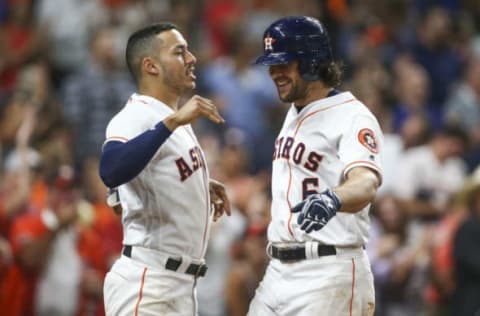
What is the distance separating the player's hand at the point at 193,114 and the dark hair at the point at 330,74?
66 cm

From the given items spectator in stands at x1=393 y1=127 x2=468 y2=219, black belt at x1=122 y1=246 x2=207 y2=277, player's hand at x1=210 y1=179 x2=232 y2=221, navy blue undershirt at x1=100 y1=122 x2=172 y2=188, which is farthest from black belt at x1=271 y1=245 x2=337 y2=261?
spectator in stands at x1=393 y1=127 x2=468 y2=219

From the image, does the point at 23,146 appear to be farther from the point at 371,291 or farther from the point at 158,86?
the point at 371,291

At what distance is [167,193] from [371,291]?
1.14 m

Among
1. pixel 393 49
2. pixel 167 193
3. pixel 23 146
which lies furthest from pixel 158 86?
pixel 393 49

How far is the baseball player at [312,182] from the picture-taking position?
5535 millimetres

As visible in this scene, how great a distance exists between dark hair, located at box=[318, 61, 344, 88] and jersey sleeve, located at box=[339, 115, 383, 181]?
360 mm

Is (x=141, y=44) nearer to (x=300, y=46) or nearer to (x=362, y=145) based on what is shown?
(x=300, y=46)

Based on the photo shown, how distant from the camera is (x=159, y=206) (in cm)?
572

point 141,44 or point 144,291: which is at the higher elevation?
point 141,44

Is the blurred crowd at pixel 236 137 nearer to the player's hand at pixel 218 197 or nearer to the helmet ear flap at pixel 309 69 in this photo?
the player's hand at pixel 218 197

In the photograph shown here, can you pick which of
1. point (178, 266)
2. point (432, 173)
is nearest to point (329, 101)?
point (178, 266)

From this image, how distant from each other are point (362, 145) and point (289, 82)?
596 millimetres

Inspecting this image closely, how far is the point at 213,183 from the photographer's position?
20.2ft

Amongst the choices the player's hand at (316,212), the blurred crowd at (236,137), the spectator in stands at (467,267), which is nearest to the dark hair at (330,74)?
the player's hand at (316,212)
